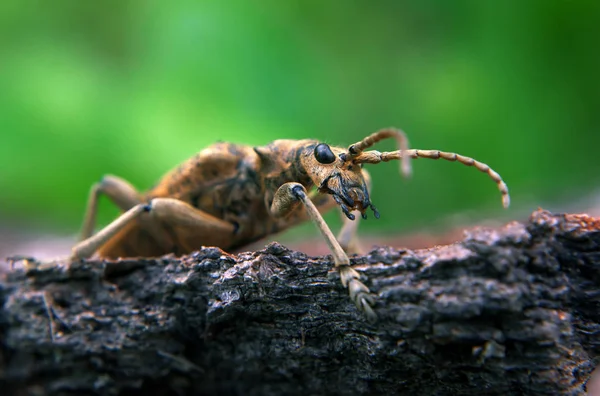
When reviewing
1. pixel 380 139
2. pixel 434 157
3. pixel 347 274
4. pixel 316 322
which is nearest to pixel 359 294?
pixel 347 274

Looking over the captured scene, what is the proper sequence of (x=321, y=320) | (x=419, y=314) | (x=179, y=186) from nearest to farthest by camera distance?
(x=419, y=314) → (x=321, y=320) → (x=179, y=186)

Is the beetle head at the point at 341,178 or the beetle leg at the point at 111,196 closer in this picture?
the beetle head at the point at 341,178

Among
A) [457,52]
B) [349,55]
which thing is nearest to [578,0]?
[457,52]

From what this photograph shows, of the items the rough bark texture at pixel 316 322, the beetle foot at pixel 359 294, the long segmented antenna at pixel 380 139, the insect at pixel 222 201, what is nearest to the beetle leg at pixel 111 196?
the insect at pixel 222 201

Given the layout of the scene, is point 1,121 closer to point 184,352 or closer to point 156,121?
point 156,121

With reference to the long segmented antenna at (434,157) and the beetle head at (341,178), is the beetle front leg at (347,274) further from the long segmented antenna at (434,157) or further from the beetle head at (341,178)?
the long segmented antenna at (434,157)

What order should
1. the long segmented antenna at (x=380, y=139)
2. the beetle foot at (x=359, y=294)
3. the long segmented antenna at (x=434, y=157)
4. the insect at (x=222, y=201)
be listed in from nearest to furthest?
1. the beetle foot at (x=359, y=294)
2. the long segmented antenna at (x=434, y=157)
3. the long segmented antenna at (x=380, y=139)
4. the insect at (x=222, y=201)
